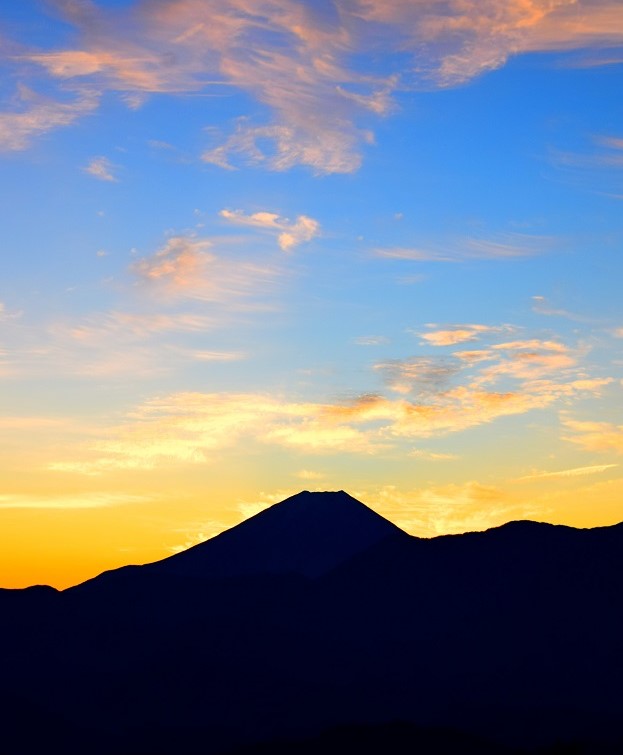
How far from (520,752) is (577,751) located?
46.7 meters

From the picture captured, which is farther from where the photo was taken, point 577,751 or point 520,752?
point 520,752

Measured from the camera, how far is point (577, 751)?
492ft

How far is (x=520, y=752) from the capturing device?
19375 centimetres
